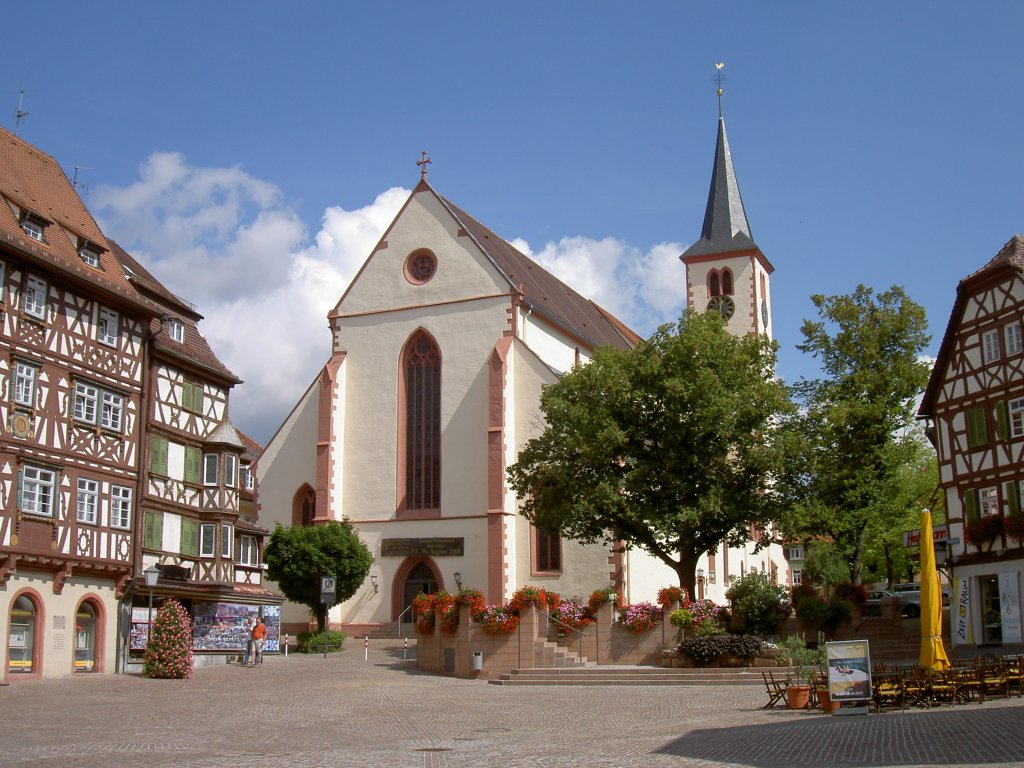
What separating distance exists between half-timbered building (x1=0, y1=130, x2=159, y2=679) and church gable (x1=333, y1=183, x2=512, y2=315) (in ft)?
47.7

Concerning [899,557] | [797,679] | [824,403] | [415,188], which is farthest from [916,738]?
[899,557]

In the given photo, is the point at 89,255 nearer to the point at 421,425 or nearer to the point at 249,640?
the point at 249,640

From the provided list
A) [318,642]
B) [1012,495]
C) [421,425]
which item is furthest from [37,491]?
[1012,495]

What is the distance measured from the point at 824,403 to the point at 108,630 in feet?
70.9

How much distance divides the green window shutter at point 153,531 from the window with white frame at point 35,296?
246 inches

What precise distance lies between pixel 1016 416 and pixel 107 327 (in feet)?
77.1

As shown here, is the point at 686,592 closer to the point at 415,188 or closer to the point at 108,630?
the point at 108,630

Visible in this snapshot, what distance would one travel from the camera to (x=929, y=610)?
808 inches

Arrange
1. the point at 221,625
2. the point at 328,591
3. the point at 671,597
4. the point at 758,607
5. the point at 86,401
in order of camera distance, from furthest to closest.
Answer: the point at 221,625 → the point at 328,591 → the point at 86,401 → the point at 758,607 → the point at 671,597

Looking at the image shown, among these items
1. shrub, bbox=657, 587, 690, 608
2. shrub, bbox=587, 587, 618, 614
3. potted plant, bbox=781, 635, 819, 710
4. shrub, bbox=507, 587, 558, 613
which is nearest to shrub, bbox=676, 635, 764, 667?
potted plant, bbox=781, 635, 819, 710

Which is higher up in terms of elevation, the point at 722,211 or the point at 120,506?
the point at 722,211

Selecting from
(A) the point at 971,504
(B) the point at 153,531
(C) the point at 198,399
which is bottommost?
(B) the point at 153,531

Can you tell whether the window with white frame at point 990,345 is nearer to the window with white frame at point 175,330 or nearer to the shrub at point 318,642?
the shrub at point 318,642

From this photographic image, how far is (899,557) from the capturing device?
5544 centimetres
